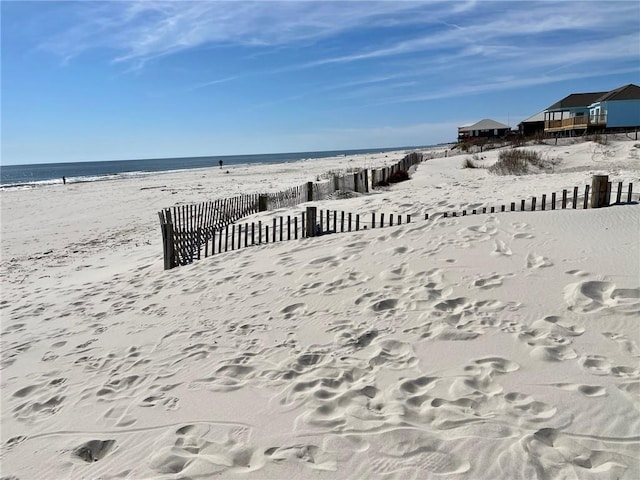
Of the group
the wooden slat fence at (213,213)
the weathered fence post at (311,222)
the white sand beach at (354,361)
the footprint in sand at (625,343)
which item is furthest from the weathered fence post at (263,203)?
the footprint in sand at (625,343)

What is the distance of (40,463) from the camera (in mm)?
3357

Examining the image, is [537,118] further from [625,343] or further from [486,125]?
[625,343]

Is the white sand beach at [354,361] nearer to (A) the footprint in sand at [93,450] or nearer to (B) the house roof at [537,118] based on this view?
(A) the footprint in sand at [93,450]

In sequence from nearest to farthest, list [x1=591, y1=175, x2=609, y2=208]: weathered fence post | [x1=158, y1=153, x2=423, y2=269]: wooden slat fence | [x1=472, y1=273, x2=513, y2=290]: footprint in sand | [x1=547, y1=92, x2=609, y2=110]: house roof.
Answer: [x1=472, y1=273, x2=513, y2=290]: footprint in sand → [x1=591, y1=175, x2=609, y2=208]: weathered fence post → [x1=158, y1=153, x2=423, y2=269]: wooden slat fence → [x1=547, y1=92, x2=609, y2=110]: house roof

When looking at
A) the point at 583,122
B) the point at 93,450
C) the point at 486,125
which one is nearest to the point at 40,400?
the point at 93,450

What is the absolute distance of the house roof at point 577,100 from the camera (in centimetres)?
4828

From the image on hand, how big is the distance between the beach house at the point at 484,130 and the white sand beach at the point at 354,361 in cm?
6133

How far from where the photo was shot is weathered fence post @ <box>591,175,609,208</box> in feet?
25.3

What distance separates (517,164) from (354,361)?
62.1ft

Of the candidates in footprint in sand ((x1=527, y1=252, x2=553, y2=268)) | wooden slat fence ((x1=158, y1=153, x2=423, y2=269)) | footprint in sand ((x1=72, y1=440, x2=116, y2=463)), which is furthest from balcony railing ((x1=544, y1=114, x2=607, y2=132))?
footprint in sand ((x1=72, y1=440, x2=116, y2=463))

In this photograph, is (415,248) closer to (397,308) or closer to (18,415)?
(397,308)

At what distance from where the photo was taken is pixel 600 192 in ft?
25.6

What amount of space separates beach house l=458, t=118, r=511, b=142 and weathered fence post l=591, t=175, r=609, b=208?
5867cm

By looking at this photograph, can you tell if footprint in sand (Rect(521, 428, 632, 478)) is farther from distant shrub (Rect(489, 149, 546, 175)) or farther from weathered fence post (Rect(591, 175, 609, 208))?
distant shrub (Rect(489, 149, 546, 175))
